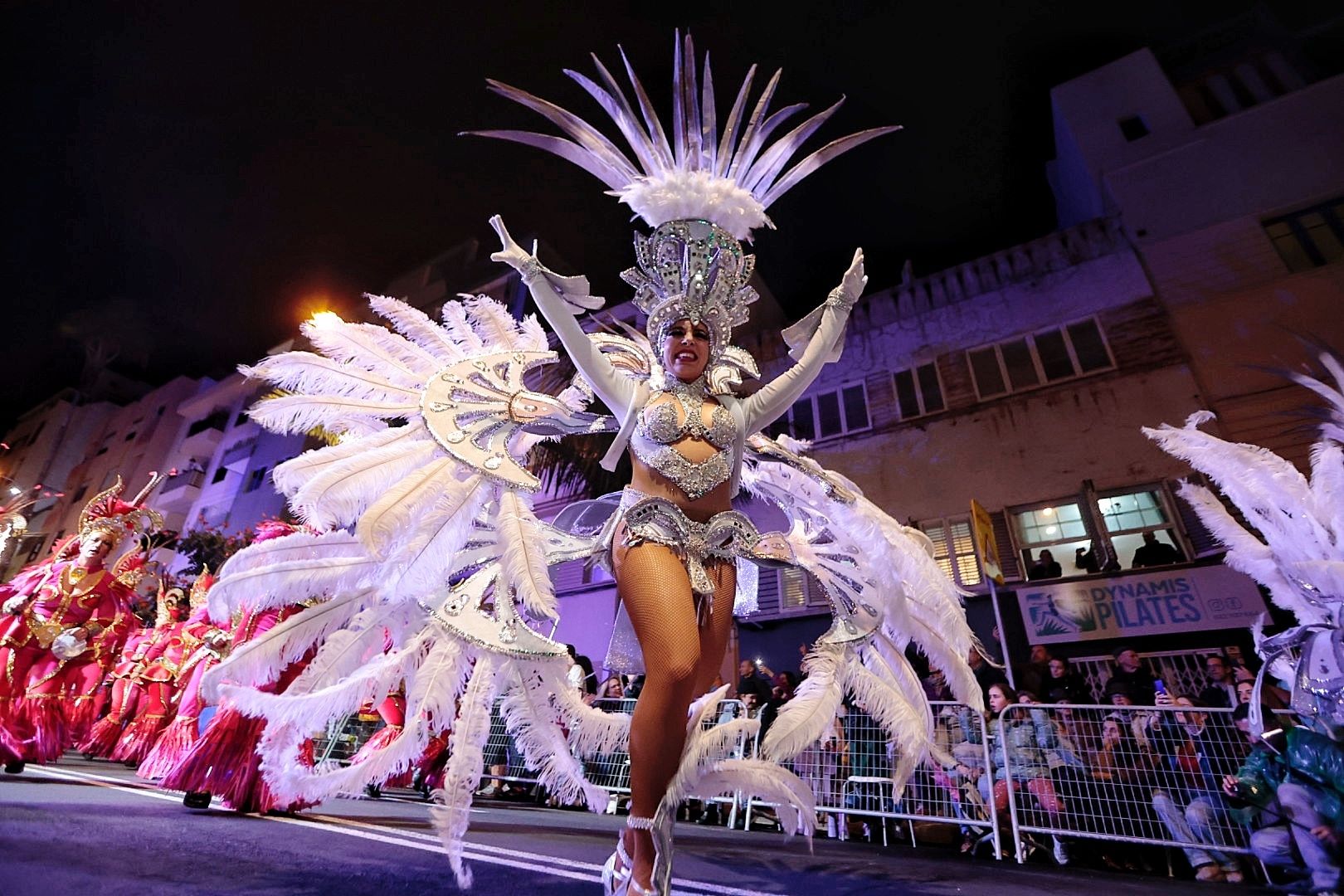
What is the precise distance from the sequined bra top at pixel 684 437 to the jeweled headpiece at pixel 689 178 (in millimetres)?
359

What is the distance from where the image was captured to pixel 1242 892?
2674 millimetres

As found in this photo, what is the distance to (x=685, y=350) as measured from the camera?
2.37 m

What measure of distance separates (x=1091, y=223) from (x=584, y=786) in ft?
38.3

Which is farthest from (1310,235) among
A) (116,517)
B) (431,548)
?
(116,517)

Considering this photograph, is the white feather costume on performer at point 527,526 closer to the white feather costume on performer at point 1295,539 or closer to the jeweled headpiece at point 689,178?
the jeweled headpiece at point 689,178

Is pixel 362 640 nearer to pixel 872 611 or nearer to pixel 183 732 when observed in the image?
pixel 872 611

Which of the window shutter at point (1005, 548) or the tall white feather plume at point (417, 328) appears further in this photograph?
the window shutter at point (1005, 548)

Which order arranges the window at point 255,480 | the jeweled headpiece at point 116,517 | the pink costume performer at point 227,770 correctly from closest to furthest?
the pink costume performer at point 227,770 < the jeweled headpiece at point 116,517 < the window at point 255,480

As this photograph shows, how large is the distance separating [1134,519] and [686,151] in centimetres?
884

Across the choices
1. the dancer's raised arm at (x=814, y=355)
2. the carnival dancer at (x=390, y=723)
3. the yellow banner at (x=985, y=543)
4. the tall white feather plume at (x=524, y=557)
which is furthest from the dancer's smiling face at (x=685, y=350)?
the yellow banner at (x=985, y=543)

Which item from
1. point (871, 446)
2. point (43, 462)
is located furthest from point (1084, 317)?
point (43, 462)

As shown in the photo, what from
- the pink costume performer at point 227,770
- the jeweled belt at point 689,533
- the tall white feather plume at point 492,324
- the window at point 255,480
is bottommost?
the pink costume performer at point 227,770

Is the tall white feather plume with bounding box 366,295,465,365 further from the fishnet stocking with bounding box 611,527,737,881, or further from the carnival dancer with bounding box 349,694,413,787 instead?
the carnival dancer with bounding box 349,694,413,787

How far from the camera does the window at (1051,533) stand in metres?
8.62
